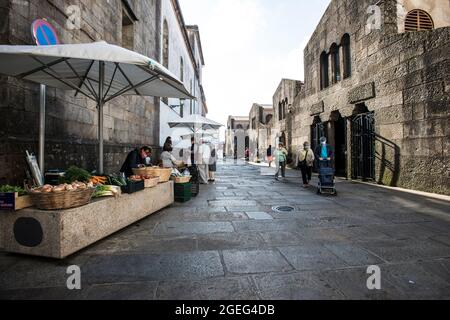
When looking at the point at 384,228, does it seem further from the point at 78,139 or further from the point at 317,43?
the point at 317,43

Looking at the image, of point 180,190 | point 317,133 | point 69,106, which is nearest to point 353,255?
point 180,190

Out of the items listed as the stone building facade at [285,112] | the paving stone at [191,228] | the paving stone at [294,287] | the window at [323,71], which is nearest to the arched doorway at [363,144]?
the window at [323,71]

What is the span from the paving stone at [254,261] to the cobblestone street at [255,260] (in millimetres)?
11

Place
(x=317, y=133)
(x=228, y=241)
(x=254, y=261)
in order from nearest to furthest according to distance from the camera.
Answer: (x=254, y=261) < (x=228, y=241) < (x=317, y=133)

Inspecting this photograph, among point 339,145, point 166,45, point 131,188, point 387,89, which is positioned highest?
point 166,45

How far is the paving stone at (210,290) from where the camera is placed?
2297 mm

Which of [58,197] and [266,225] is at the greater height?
[58,197]

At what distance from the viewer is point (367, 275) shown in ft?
8.80

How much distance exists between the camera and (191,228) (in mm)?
4402

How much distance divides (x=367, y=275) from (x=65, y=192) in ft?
11.6

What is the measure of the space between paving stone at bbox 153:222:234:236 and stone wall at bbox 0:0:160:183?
8.49 ft

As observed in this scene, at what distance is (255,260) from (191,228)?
1610mm

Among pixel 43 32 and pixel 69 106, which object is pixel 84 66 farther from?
pixel 69 106

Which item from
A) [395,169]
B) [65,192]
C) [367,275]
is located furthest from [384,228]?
[395,169]
